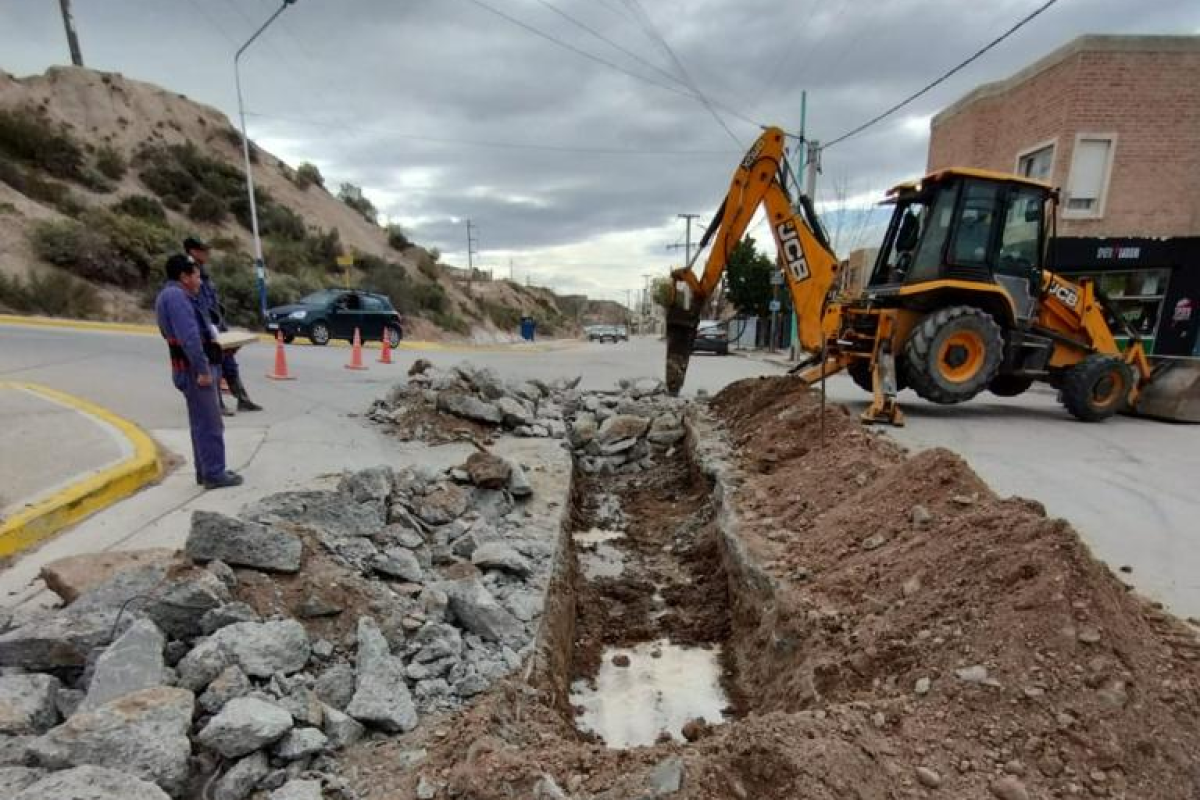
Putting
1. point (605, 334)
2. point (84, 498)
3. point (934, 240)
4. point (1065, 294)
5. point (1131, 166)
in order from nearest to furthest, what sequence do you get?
1. point (84, 498)
2. point (934, 240)
3. point (1065, 294)
4. point (1131, 166)
5. point (605, 334)

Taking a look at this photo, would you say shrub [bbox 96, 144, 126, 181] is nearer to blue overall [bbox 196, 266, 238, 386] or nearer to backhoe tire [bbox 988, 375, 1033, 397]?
blue overall [bbox 196, 266, 238, 386]

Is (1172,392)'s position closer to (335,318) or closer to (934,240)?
(934,240)

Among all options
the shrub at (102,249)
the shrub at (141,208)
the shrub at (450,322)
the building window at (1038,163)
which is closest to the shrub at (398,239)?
the shrub at (450,322)

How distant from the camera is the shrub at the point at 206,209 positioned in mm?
31922

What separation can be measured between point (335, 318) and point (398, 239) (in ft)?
102

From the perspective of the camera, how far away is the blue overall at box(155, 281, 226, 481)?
4562 mm

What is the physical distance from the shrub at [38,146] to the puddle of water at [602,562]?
34.2m

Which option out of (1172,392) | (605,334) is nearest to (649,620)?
(1172,392)

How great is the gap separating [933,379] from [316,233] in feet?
124

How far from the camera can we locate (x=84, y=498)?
440cm

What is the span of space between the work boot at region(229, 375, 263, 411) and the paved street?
23 centimetres

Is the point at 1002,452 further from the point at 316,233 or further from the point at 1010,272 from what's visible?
the point at 316,233

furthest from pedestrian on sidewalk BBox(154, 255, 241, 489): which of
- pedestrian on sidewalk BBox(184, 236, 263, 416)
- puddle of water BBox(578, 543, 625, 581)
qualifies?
puddle of water BBox(578, 543, 625, 581)

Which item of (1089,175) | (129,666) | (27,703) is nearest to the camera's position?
(27,703)
